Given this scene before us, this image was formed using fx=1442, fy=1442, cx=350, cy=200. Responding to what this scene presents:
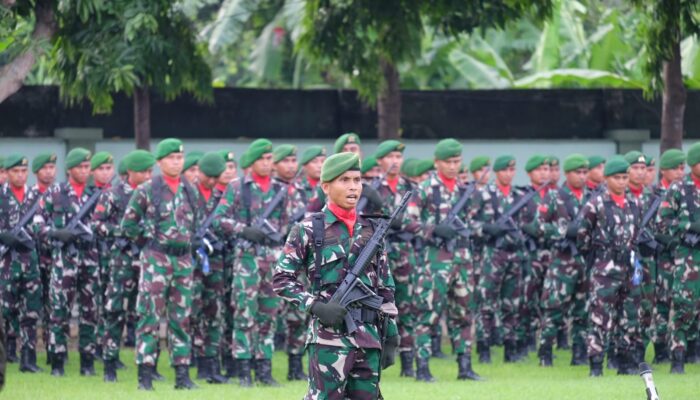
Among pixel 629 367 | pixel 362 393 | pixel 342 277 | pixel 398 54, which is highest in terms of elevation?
pixel 398 54

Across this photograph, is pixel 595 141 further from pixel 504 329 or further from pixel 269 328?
pixel 269 328

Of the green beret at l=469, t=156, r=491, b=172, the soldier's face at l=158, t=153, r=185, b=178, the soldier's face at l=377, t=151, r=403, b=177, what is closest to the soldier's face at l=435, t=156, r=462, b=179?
the soldier's face at l=377, t=151, r=403, b=177

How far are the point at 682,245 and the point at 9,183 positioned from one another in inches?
264

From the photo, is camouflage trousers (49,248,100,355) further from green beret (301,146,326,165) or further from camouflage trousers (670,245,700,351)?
camouflage trousers (670,245,700,351)

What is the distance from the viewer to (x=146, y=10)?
14422mm

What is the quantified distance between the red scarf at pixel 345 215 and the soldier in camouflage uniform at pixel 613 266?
209 inches

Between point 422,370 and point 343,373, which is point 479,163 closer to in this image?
point 422,370

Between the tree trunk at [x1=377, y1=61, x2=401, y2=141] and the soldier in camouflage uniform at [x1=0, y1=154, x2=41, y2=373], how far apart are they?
19.8 ft

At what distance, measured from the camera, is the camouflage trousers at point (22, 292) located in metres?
14.3

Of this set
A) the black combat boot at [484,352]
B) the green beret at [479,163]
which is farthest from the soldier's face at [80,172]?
the green beret at [479,163]

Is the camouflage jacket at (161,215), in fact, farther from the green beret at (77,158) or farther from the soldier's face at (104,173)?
the soldier's face at (104,173)

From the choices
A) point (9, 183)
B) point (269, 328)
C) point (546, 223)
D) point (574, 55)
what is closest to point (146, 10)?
point (9, 183)

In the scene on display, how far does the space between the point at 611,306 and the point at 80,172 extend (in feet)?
17.6

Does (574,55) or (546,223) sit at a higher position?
(574,55)
